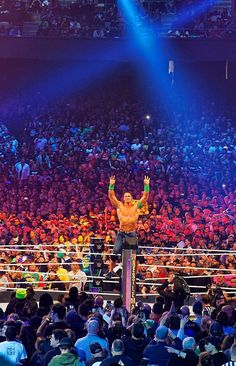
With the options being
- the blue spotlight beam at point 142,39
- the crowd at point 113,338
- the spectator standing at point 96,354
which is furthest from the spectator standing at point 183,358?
the blue spotlight beam at point 142,39

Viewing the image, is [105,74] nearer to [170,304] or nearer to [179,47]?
[179,47]

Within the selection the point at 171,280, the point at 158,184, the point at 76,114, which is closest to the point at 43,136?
the point at 76,114

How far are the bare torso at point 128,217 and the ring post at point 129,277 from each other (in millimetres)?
350

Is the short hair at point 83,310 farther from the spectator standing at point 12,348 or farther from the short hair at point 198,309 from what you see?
the spectator standing at point 12,348

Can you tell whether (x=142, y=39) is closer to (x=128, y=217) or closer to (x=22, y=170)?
(x=22, y=170)

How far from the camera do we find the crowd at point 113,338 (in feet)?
26.6

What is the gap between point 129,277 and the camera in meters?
14.4

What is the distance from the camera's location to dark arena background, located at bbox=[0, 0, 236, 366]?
9.61m

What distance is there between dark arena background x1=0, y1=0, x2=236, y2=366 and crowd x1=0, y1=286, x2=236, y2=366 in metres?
0.02

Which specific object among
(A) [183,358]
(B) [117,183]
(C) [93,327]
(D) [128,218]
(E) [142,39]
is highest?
(E) [142,39]

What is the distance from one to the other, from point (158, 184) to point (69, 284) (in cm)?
462

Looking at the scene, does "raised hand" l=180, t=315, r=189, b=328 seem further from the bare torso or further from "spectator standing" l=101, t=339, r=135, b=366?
the bare torso

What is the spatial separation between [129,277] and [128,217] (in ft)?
2.73

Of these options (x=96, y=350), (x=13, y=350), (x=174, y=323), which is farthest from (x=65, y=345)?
(x=174, y=323)
